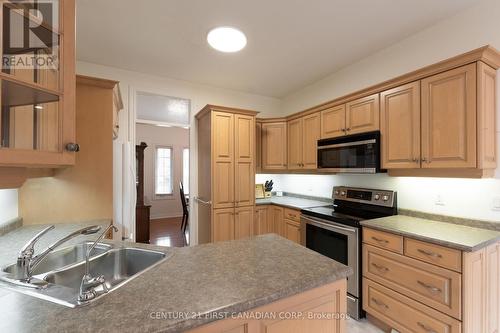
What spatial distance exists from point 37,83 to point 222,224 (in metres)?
2.50

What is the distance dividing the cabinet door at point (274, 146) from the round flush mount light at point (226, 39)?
5.22 feet

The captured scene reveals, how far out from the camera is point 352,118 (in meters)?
2.62

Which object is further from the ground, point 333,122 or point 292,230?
point 333,122

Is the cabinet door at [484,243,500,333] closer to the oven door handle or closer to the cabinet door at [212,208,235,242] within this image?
the oven door handle

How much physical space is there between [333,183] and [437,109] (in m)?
1.58

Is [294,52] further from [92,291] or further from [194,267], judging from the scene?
[92,291]

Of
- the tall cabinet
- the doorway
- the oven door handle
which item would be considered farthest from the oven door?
the doorway

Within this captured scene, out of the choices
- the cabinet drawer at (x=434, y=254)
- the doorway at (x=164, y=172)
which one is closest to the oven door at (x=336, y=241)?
the cabinet drawer at (x=434, y=254)

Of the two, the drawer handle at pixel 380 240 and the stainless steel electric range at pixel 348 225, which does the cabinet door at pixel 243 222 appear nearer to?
the stainless steel electric range at pixel 348 225

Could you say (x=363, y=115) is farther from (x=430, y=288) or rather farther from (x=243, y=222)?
(x=243, y=222)

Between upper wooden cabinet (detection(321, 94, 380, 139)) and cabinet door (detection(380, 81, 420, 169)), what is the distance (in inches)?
3.5

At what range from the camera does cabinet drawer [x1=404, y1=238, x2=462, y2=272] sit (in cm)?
156

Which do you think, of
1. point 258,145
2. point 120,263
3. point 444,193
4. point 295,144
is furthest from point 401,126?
point 120,263

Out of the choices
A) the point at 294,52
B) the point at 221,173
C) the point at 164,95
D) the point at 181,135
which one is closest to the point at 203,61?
the point at 164,95
